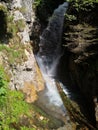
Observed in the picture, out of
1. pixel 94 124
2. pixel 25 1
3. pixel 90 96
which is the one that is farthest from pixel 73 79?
pixel 25 1

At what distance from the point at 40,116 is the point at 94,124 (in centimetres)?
242

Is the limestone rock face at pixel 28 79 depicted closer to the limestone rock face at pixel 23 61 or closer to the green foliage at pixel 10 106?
the limestone rock face at pixel 23 61

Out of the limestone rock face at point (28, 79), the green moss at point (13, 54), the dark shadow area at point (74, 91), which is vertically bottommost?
the dark shadow area at point (74, 91)

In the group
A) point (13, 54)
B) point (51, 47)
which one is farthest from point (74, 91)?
point (51, 47)

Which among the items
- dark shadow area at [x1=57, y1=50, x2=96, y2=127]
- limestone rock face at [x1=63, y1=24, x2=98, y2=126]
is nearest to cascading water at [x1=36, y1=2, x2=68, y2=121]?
dark shadow area at [x1=57, y1=50, x2=96, y2=127]

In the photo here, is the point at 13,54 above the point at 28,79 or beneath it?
above

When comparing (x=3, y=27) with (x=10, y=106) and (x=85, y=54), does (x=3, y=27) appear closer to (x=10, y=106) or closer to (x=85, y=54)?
(x=85, y=54)

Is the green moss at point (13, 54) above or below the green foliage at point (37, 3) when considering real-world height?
below

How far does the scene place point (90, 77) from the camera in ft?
47.0

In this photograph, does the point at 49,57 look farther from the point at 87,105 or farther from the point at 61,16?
the point at 87,105

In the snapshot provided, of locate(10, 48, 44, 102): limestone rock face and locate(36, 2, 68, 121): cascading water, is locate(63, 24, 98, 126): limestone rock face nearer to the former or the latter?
locate(36, 2, 68, 121): cascading water

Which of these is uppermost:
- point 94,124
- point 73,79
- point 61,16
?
point 61,16

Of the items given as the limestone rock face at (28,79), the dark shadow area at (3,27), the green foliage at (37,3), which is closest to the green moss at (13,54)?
the limestone rock face at (28,79)

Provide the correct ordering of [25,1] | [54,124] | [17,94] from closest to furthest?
[54,124] → [17,94] → [25,1]
